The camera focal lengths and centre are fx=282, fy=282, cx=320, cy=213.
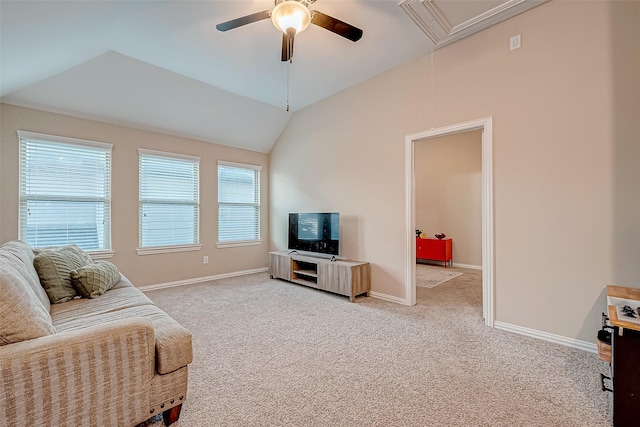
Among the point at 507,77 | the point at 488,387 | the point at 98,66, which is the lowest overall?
the point at 488,387

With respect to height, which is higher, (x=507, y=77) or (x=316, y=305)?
(x=507, y=77)

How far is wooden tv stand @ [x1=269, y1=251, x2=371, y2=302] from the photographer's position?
374 cm

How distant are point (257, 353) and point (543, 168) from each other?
9.94 ft

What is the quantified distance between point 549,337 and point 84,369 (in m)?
3.41

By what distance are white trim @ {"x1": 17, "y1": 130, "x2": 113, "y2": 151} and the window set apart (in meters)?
1.69

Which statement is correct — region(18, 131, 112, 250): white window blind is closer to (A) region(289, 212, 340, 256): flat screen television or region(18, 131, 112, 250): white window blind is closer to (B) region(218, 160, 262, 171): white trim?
(B) region(218, 160, 262, 171): white trim

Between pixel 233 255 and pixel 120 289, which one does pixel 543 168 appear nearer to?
pixel 120 289

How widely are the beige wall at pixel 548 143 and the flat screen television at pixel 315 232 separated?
0.82m

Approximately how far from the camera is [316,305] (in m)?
3.57

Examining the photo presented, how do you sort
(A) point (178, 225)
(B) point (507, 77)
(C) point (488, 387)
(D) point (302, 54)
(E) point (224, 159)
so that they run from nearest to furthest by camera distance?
1. (C) point (488, 387)
2. (B) point (507, 77)
3. (D) point (302, 54)
4. (A) point (178, 225)
5. (E) point (224, 159)

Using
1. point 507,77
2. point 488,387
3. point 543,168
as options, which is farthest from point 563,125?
point 488,387

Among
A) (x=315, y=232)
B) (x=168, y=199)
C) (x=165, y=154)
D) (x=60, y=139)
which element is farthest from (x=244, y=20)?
(x=168, y=199)

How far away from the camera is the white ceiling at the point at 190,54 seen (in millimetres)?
2412

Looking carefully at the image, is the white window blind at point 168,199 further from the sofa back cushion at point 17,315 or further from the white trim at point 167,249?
the sofa back cushion at point 17,315
